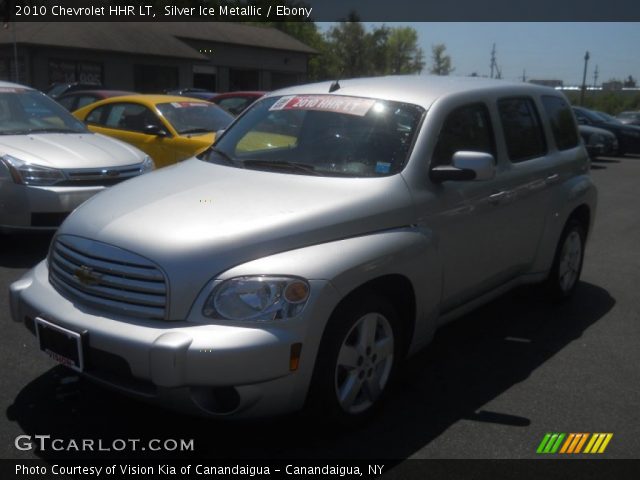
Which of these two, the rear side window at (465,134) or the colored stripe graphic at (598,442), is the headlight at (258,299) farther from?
the colored stripe graphic at (598,442)

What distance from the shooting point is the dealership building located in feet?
95.0

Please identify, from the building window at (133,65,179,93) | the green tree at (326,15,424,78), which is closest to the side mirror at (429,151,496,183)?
Answer: the building window at (133,65,179,93)

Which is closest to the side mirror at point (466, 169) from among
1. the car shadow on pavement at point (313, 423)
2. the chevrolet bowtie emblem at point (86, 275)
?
the car shadow on pavement at point (313, 423)

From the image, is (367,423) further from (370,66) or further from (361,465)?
(370,66)

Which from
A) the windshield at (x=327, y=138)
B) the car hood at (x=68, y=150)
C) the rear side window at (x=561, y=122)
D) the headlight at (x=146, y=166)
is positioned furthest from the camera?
the headlight at (x=146, y=166)

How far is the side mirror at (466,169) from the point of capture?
3.92 meters

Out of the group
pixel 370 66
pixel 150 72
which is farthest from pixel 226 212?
pixel 370 66

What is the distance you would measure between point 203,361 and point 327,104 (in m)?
2.12

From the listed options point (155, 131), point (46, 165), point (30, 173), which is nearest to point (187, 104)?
point (155, 131)

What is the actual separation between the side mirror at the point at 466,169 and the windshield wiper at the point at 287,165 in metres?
0.67

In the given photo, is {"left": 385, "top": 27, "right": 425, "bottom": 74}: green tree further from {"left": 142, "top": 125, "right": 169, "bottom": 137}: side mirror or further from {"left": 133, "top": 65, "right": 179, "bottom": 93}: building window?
{"left": 142, "top": 125, "right": 169, "bottom": 137}: side mirror

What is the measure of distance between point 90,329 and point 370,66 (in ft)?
157

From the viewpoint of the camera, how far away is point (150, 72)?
3347cm

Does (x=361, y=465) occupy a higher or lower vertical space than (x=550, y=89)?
lower
